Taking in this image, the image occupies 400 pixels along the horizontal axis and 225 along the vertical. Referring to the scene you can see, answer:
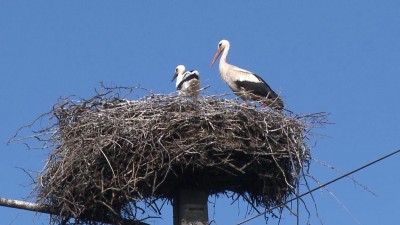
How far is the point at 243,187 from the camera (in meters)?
9.47

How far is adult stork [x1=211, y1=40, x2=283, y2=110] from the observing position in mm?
11734

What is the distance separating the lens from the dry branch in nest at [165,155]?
877 cm

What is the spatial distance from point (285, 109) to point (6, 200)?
4.03 metres

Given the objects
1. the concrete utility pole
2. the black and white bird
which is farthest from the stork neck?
the concrete utility pole

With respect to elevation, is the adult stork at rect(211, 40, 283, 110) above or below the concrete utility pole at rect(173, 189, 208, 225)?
above

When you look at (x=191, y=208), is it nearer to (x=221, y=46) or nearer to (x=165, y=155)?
(x=165, y=155)

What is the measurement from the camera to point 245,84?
40.6 feet

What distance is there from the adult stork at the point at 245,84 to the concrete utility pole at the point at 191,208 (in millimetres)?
2524

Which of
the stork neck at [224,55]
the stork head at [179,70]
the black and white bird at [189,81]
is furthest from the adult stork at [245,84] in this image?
the stork head at [179,70]

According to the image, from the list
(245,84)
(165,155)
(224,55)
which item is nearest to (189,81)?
(245,84)

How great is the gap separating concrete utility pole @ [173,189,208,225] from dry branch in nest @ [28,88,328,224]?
0.14 metres

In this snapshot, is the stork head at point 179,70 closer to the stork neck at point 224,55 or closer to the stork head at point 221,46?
the stork head at point 221,46

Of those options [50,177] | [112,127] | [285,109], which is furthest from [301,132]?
[50,177]

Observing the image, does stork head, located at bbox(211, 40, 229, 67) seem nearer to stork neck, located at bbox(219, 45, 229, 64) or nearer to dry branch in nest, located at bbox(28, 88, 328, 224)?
stork neck, located at bbox(219, 45, 229, 64)
